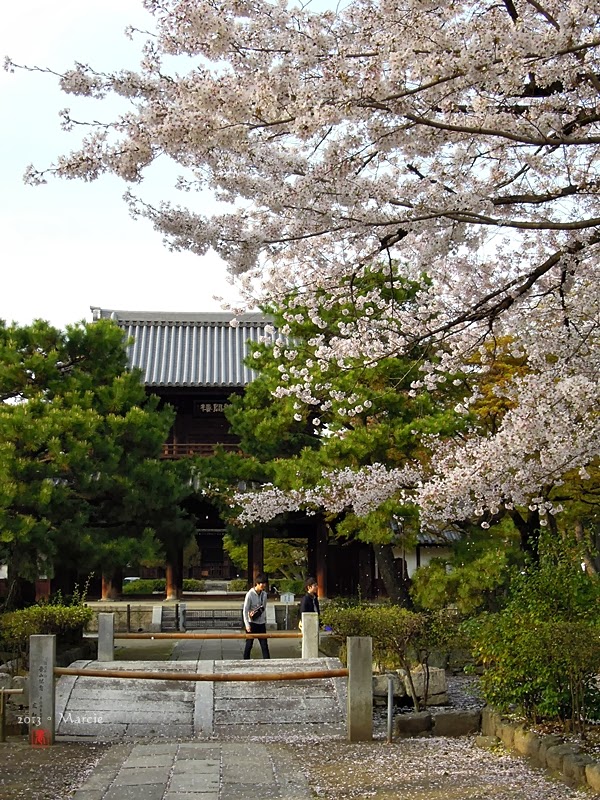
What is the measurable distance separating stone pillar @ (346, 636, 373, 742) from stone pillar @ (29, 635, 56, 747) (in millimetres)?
3052

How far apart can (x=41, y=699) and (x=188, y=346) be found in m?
20.9

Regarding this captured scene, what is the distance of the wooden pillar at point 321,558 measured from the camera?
27.4 meters

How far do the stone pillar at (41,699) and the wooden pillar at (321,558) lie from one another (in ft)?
58.0

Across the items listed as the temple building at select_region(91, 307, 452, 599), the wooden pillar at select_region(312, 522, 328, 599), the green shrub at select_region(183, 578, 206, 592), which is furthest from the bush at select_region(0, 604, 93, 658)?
the green shrub at select_region(183, 578, 206, 592)

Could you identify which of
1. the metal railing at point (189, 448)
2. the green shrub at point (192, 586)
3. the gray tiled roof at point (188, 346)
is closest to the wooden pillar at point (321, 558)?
the metal railing at point (189, 448)

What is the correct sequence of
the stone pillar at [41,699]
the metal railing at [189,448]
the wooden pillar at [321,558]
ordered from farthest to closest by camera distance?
1. the wooden pillar at [321,558]
2. the metal railing at [189,448]
3. the stone pillar at [41,699]

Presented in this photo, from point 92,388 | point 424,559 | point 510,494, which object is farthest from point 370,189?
point 424,559

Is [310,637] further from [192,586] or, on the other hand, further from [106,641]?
[192,586]

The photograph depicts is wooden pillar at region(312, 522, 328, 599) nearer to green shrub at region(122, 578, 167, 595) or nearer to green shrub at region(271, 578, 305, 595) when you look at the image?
green shrub at region(271, 578, 305, 595)

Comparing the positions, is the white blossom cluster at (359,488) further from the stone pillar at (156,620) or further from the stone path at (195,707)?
the stone pillar at (156,620)

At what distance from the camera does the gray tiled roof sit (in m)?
28.1

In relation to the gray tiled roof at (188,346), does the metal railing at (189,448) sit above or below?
below

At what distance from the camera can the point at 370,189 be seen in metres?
7.68

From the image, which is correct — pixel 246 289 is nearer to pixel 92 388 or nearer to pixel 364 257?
pixel 364 257
